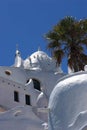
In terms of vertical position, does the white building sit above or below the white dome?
below

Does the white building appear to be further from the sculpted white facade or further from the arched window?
the sculpted white facade

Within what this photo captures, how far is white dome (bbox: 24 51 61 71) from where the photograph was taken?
53728 millimetres

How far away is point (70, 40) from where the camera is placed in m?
33.4

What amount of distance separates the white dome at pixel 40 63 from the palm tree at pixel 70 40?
63.4ft

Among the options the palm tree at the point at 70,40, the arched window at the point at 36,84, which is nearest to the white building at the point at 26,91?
the arched window at the point at 36,84

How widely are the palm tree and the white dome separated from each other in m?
19.3

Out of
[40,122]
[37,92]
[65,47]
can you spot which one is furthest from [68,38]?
[37,92]

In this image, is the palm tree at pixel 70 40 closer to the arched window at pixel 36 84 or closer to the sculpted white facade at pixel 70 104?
the sculpted white facade at pixel 70 104

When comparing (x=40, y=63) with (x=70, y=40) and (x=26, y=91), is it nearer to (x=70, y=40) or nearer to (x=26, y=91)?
(x=26, y=91)

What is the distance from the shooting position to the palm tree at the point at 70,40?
32.9m

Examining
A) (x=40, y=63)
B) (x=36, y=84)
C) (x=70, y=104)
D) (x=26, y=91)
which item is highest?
(x=40, y=63)

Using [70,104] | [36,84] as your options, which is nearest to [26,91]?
[36,84]

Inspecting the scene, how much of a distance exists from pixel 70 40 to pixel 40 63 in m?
21.0

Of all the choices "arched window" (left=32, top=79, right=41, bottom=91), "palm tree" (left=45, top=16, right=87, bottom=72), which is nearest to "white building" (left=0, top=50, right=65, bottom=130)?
"arched window" (left=32, top=79, right=41, bottom=91)
